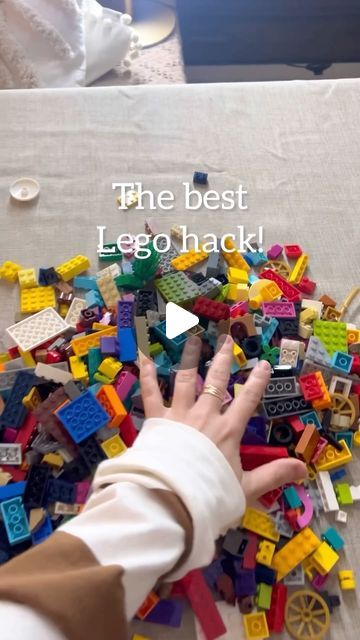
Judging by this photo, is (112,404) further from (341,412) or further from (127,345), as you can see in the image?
(341,412)

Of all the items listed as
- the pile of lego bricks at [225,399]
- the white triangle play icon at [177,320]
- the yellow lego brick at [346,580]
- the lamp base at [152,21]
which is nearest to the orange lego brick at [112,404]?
the pile of lego bricks at [225,399]

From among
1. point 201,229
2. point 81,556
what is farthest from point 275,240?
point 81,556

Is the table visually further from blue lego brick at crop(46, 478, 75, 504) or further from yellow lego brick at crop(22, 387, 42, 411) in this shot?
blue lego brick at crop(46, 478, 75, 504)

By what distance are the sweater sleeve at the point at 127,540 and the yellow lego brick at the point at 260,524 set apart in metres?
0.12

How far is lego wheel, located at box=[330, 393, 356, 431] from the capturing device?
75cm

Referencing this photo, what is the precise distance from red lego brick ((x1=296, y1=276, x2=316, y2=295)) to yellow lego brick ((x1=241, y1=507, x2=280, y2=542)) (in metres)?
0.35

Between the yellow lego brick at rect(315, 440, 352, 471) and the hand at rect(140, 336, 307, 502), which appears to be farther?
the yellow lego brick at rect(315, 440, 352, 471)

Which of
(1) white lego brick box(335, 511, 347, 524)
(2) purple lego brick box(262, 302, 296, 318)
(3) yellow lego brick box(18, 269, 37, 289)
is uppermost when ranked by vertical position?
(3) yellow lego brick box(18, 269, 37, 289)

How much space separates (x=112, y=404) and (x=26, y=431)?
0.38 feet

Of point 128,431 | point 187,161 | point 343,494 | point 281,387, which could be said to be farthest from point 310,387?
point 187,161

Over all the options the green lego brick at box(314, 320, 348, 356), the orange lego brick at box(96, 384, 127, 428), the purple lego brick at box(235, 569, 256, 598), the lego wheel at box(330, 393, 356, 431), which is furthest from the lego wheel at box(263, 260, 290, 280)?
the purple lego brick at box(235, 569, 256, 598)

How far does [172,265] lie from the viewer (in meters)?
0.88

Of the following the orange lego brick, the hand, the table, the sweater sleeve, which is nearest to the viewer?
the sweater sleeve

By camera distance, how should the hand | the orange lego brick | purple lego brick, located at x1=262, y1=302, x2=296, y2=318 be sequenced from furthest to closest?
1. purple lego brick, located at x1=262, y1=302, x2=296, y2=318
2. the orange lego brick
3. the hand
